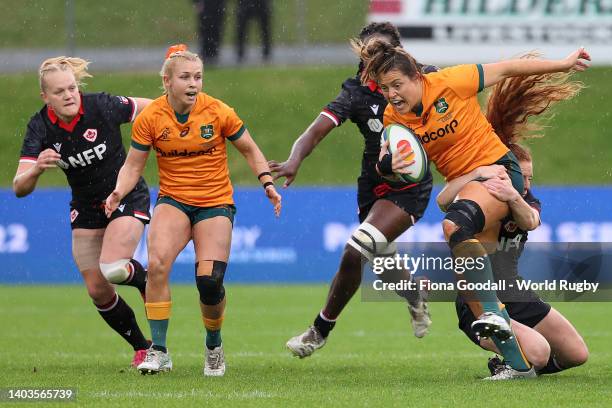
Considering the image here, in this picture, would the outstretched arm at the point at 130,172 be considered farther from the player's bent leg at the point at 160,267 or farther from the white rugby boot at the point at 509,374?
the white rugby boot at the point at 509,374

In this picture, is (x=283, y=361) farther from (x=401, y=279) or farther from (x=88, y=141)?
(x=88, y=141)

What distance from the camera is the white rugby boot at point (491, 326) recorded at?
21.3ft

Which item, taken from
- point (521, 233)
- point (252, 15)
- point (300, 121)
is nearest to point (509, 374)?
point (521, 233)

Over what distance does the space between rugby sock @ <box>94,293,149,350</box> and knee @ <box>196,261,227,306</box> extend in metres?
1.04

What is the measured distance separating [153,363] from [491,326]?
229 centimetres

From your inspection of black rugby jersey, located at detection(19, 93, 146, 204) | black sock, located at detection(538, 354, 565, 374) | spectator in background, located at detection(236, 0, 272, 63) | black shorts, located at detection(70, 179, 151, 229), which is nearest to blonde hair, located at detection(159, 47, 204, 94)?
black rugby jersey, located at detection(19, 93, 146, 204)

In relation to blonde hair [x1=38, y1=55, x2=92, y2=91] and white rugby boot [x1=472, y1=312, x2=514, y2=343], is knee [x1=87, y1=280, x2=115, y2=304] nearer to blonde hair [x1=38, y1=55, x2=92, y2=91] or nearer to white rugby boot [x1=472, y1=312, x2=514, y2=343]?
blonde hair [x1=38, y1=55, x2=92, y2=91]

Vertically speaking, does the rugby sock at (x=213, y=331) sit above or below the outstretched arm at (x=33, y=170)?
below

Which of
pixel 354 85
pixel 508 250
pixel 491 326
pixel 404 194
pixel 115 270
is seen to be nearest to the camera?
pixel 491 326

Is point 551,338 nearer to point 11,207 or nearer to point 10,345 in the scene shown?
point 10,345

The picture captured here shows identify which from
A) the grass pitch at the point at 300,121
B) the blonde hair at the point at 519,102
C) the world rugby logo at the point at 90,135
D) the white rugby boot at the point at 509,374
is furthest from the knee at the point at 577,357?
the grass pitch at the point at 300,121

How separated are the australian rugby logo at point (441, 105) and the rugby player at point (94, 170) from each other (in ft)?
7.44

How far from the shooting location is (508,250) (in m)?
7.51

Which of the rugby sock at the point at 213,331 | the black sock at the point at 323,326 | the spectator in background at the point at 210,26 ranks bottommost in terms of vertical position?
the spectator in background at the point at 210,26
